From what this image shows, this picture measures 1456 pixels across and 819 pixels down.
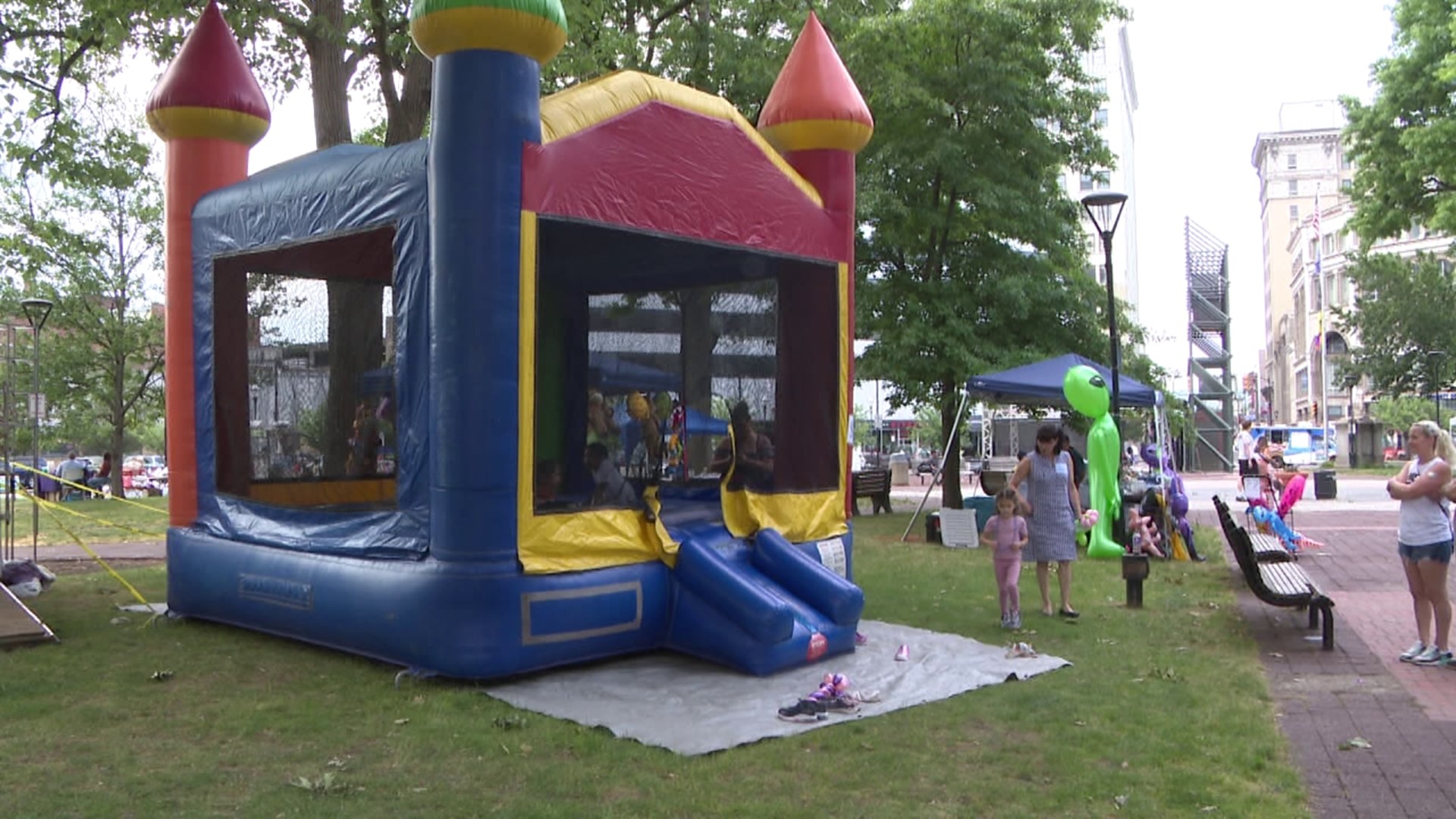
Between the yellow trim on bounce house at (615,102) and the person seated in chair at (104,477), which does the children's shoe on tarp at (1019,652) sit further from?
the person seated in chair at (104,477)

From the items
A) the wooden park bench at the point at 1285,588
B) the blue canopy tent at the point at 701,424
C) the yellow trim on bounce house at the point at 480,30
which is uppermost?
the yellow trim on bounce house at the point at 480,30

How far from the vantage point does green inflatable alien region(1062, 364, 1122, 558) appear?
1414 cm

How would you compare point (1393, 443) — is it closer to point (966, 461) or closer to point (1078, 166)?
point (966, 461)

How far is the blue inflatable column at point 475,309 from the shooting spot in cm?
689

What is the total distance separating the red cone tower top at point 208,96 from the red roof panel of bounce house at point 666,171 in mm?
3835

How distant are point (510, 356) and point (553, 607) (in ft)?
5.03

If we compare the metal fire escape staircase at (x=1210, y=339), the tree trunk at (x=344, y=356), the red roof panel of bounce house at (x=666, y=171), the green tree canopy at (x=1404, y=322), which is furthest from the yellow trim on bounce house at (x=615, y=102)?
the green tree canopy at (x=1404, y=322)

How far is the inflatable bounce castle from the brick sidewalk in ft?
9.35

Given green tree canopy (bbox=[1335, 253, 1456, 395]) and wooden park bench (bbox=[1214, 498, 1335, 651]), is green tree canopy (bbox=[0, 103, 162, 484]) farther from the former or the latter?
green tree canopy (bbox=[1335, 253, 1456, 395])

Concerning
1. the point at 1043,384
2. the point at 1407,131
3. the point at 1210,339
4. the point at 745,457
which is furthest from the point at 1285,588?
the point at 1210,339

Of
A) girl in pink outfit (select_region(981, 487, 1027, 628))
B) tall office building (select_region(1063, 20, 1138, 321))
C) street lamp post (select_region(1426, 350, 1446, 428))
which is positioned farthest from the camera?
tall office building (select_region(1063, 20, 1138, 321))

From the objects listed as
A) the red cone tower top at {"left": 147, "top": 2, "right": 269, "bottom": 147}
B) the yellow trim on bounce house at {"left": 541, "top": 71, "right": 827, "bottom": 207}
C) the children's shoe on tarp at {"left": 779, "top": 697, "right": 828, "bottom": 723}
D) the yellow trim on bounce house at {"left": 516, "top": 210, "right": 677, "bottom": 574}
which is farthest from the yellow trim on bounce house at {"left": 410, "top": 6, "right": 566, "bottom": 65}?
the children's shoe on tarp at {"left": 779, "top": 697, "right": 828, "bottom": 723}

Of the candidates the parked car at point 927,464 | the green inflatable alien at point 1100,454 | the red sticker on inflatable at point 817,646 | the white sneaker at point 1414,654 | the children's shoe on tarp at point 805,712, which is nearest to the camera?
the children's shoe on tarp at point 805,712

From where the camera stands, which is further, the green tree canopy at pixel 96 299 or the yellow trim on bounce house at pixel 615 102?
the green tree canopy at pixel 96 299
